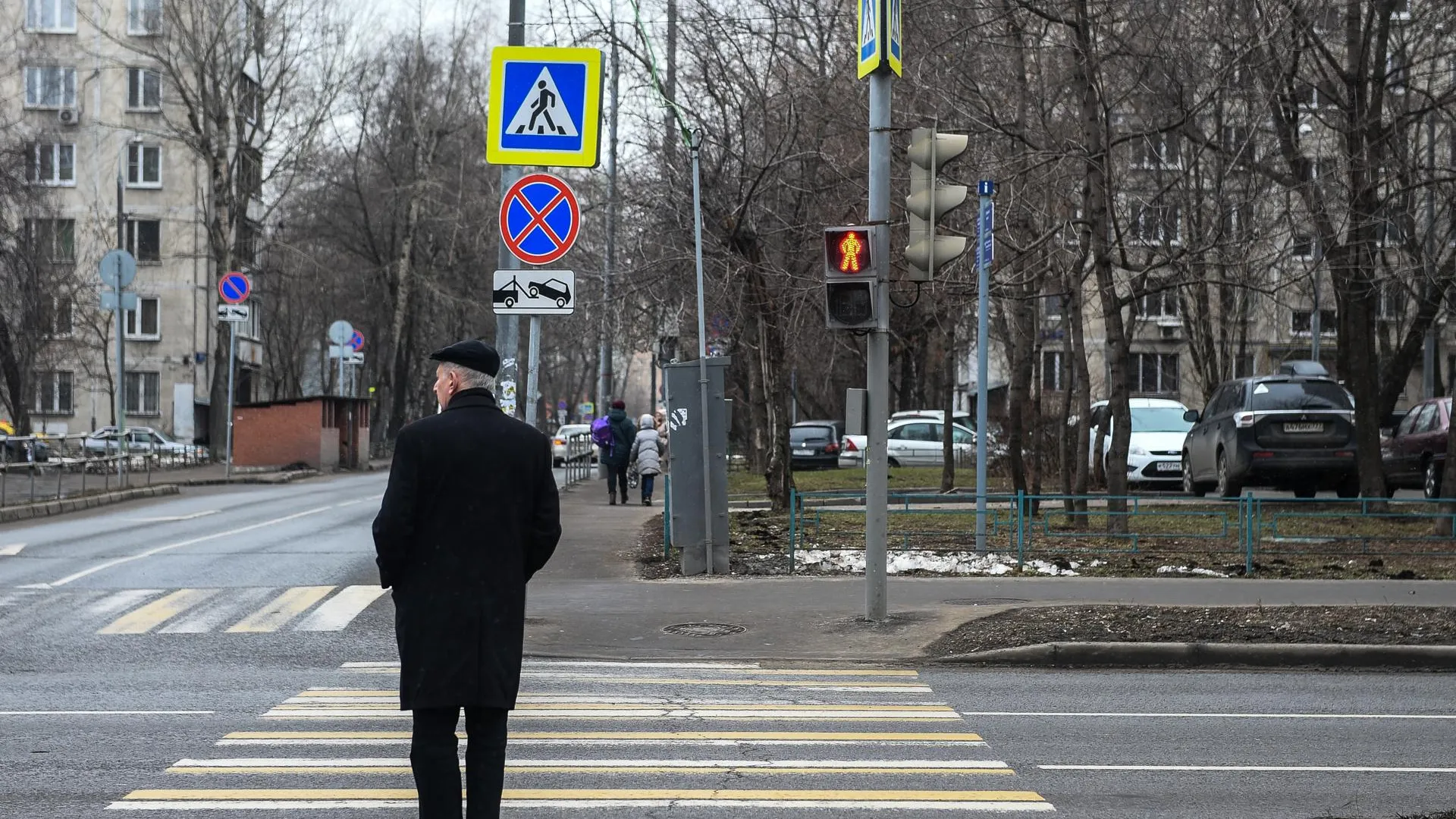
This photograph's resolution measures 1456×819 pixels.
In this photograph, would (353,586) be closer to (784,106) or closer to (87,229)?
(784,106)

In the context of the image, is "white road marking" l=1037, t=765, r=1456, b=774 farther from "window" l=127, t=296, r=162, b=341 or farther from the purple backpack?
"window" l=127, t=296, r=162, b=341

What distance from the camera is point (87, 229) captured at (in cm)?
5906

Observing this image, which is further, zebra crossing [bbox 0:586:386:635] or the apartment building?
the apartment building

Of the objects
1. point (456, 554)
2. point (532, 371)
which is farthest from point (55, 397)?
point (456, 554)

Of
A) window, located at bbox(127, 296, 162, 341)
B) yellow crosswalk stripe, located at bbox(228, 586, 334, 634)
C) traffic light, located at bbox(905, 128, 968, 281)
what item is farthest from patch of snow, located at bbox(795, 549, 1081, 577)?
window, located at bbox(127, 296, 162, 341)

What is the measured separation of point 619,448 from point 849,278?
16856mm

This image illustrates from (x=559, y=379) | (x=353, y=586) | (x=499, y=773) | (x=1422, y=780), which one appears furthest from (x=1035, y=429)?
(x=559, y=379)

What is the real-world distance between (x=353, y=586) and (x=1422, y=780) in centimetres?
1033

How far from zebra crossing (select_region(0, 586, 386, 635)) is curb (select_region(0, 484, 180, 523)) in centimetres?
1012

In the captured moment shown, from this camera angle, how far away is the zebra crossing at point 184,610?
12.6 m

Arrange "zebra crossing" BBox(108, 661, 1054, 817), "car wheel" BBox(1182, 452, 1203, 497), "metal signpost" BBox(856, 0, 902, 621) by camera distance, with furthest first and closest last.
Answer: "car wheel" BBox(1182, 452, 1203, 497) < "metal signpost" BBox(856, 0, 902, 621) < "zebra crossing" BBox(108, 661, 1054, 817)

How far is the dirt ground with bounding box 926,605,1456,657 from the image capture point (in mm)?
11758

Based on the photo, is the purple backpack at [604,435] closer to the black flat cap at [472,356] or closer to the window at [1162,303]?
the window at [1162,303]

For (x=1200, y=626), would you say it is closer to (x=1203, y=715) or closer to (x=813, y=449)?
(x=1203, y=715)
